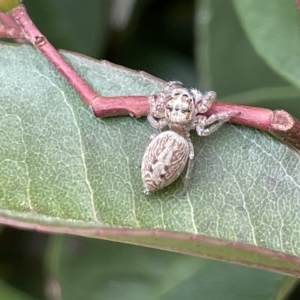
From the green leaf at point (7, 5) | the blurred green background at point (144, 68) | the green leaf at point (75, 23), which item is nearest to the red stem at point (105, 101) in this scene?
the green leaf at point (7, 5)

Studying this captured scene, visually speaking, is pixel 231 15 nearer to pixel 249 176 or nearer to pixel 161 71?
pixel 161 71

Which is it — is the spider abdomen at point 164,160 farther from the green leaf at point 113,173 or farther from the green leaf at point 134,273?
the green leaf at point 134,273

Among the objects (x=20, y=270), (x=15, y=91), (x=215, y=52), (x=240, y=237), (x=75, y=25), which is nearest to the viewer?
(x=240, y=237)

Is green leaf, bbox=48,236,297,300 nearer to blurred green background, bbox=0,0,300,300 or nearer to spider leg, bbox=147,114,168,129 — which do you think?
blurred green background, bbox=0,0,300,300

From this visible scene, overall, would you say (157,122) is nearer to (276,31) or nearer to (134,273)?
(276,31)

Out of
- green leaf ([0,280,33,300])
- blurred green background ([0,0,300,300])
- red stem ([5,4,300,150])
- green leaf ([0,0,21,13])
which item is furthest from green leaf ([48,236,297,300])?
green leaf ([0,0,21,13])

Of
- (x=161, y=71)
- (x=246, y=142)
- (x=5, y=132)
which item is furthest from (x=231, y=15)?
(x=5, y=132)
